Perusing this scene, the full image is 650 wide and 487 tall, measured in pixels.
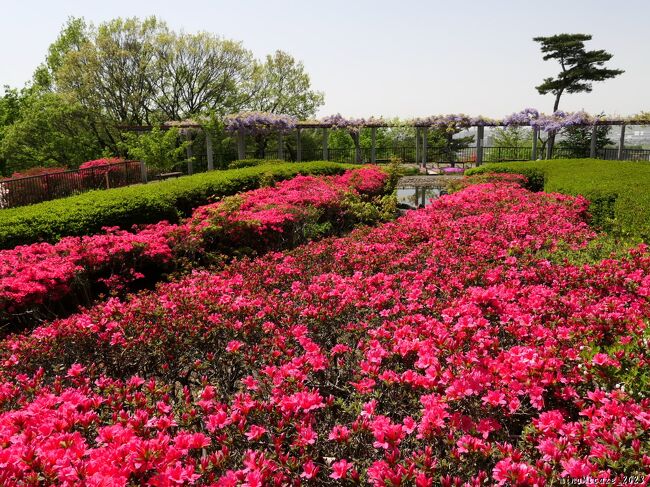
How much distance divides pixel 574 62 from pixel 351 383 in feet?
131

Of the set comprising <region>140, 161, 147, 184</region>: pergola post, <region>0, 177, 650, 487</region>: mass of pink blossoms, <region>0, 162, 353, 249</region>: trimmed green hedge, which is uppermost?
<region>140, 161, 147, 184</region>: pergola post

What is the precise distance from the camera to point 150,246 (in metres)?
5.89

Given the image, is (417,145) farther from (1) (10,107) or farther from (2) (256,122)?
(1) (10,107)

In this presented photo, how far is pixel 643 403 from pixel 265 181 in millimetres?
10782

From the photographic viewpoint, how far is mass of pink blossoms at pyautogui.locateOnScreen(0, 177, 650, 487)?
A: 5.52 feet

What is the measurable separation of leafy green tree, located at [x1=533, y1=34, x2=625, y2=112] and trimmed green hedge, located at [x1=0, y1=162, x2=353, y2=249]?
108 feet

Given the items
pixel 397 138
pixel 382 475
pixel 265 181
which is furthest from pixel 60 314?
pixel 397 138

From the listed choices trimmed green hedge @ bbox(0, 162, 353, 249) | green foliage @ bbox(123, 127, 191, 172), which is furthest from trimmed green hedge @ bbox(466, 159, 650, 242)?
green foliage @ bbox(123, 127, 191, 172)

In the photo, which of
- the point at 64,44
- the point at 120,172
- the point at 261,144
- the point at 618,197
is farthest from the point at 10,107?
the point at 618,197

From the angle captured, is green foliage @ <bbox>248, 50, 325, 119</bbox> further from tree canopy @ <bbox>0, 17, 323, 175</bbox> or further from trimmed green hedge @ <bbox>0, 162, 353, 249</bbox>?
trimmed green hedge @ <bbox>0, 162, 353, 249</bbox>

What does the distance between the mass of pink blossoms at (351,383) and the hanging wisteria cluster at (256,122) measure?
19603mm

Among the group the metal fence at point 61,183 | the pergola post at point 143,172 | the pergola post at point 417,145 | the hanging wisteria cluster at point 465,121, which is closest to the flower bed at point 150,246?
the metal fence at point 61,183

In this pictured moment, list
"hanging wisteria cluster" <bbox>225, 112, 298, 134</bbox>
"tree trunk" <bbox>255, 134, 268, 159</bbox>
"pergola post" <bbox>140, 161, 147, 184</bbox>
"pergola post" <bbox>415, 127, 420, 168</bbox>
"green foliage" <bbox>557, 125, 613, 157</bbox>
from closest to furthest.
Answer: "pergola post" <bbox>140, 161, 147, 184</bbox> → "hanging wisteria cluster" <bbox>225, 112, 298, 134</bbox> → "pergola post" <bbox>415, 127, 420, 168</bbox> → "tree trunk" <bbox>255, 134, 268, 159</bbox> → "green foliage" <bbox>557, 125, 613, 157</bbox>

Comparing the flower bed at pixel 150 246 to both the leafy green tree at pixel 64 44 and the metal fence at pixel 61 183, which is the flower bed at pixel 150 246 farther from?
the leafy green tree at pixel 64 44
